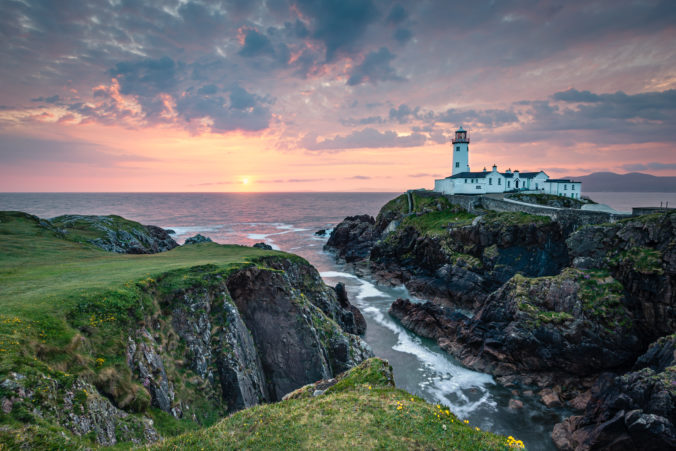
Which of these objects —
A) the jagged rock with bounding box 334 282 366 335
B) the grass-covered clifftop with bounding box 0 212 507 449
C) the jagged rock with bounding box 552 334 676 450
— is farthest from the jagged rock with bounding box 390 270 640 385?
the grass-covered clifftop with bounding box 0 212 507 449

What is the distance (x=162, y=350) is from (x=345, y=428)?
12373mm

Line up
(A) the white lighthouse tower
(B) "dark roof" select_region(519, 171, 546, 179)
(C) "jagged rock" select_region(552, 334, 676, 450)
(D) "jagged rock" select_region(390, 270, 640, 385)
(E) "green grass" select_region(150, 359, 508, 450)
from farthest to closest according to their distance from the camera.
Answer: (A) the white lighthouse tower < (B) "dark roof" select_region(519, 171, 546, 179) < (D) "jagged rock" select_region(390, 270, 640, 385) < (C) "jagged rock" select_region(552, 334, 676, 450) < (E) "green grass" select_region(150, 359, 508, 450)

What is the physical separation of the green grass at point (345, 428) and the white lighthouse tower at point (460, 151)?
83063 millimetres

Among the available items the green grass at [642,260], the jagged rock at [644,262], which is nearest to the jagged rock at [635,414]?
the jagged rock at [644,262]

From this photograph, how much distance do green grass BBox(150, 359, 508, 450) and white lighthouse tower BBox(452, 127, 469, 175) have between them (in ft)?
273

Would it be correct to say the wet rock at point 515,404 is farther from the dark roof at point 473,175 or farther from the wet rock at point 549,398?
the dark roof at point 473,175

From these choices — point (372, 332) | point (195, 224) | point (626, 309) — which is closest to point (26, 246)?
point (372, 332)

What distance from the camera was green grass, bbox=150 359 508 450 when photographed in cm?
1106

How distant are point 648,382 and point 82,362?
32.0 metres

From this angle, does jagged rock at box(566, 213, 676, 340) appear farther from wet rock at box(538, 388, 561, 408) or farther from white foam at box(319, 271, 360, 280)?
white foam at box(319, 271, 360, 280)

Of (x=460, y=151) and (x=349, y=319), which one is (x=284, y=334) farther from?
(x=460, y=151)

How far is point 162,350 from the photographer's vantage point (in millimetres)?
18203

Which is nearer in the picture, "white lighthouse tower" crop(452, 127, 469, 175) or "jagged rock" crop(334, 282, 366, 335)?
"jagged rock" crop(334, 282, 366, 335)

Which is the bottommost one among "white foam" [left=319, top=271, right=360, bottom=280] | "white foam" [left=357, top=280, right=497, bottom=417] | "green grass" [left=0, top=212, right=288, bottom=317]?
"white foam" [left=357, top=280, right=497, bottom=417]
